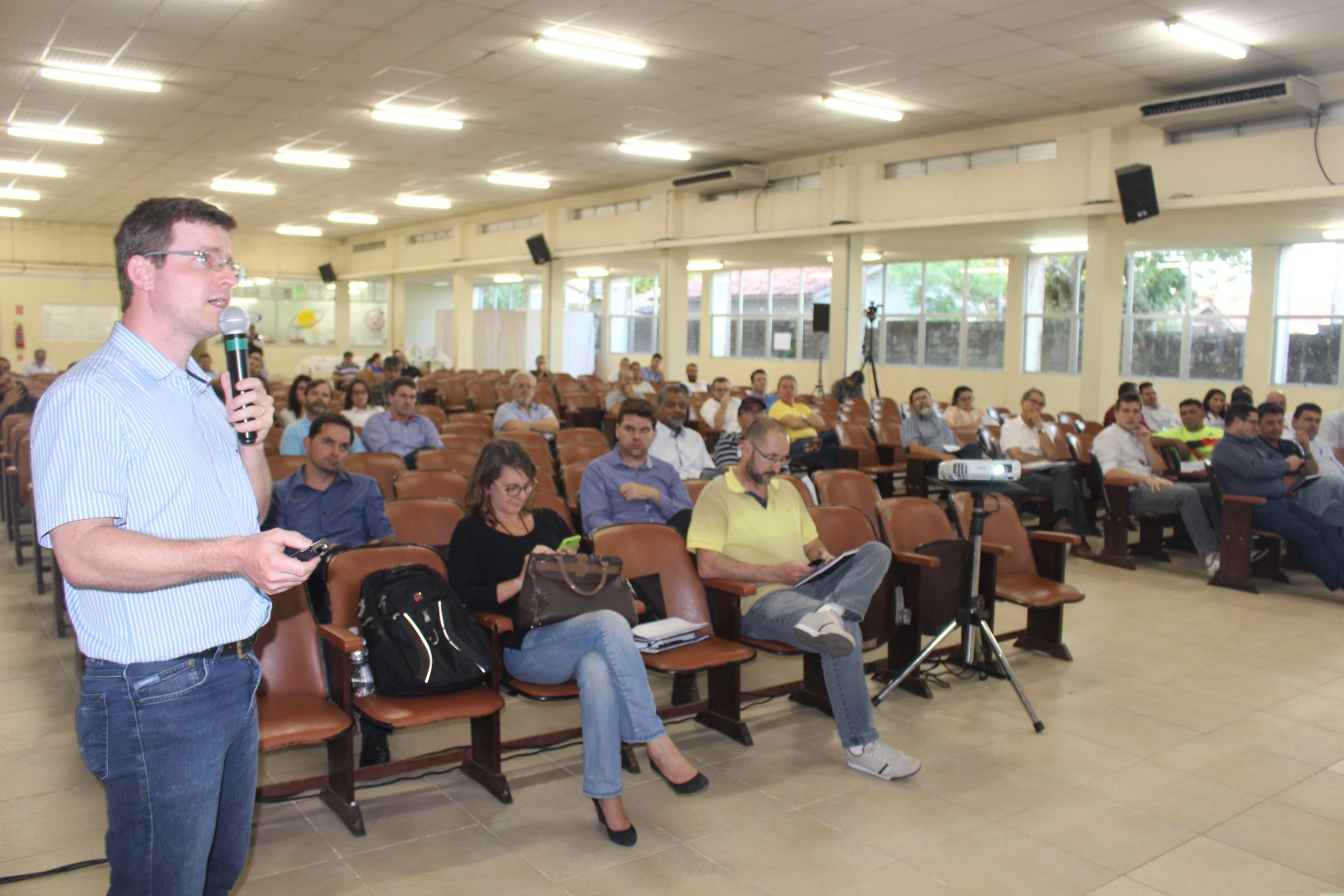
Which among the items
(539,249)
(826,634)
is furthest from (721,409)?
(539,249)

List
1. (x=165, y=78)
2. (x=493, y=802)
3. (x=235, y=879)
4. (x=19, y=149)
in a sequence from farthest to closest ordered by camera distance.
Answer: (x=19, y=149) → (x=165, y=78) → (x=493, y=802) → (x=235, y=879)

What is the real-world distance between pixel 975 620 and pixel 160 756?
3385 millimetres

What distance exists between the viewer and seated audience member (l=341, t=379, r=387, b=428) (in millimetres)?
7344

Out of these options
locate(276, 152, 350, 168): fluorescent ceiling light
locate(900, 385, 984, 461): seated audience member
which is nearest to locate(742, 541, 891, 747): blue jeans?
locate(900, 385, 984, 461): seated audience member

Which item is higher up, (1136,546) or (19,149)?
(19,149)

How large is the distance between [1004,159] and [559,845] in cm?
969

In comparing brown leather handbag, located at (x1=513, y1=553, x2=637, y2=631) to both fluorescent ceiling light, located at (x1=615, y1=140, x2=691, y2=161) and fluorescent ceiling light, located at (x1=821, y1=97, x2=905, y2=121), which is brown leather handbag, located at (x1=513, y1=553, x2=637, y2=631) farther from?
fluorescent ceiling light, located at (x1=615, y1=140, x2=691, y2=161)

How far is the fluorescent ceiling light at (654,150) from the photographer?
38.8 ft

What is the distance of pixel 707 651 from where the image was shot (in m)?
3.38

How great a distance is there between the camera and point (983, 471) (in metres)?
3.79

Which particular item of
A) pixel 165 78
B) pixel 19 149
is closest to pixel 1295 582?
pixel 165 78

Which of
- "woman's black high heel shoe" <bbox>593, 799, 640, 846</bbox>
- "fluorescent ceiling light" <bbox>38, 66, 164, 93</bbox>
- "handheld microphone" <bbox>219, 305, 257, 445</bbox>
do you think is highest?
"fluorescent ceiling light" <bbox>38, 66, 164, 93</bbox>

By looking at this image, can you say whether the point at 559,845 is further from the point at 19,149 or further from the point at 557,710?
the point at 19,149

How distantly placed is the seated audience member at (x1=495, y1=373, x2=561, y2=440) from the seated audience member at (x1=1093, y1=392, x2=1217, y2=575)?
13.8ft
